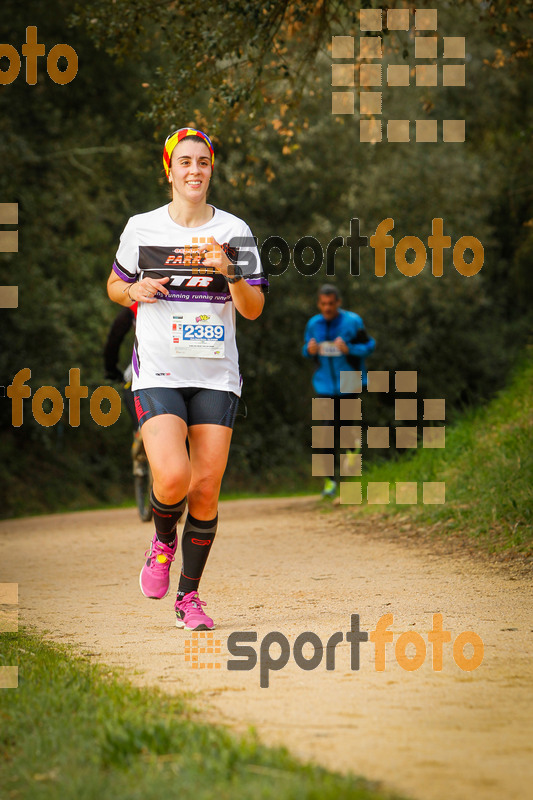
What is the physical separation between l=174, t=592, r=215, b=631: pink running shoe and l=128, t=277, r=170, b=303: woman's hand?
5.05 ft

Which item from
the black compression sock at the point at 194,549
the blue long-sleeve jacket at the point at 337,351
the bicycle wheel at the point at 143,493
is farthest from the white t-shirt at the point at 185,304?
the bicycle wheel at the point at 143,493

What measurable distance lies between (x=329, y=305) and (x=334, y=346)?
0.49 metres

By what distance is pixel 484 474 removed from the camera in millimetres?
8617

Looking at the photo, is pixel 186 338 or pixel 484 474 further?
pixel 484 474

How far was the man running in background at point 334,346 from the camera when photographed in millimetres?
10695

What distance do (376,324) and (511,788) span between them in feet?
71.0

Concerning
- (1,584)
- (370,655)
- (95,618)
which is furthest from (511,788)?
(1,584)

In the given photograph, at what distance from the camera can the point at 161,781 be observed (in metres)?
2.54
